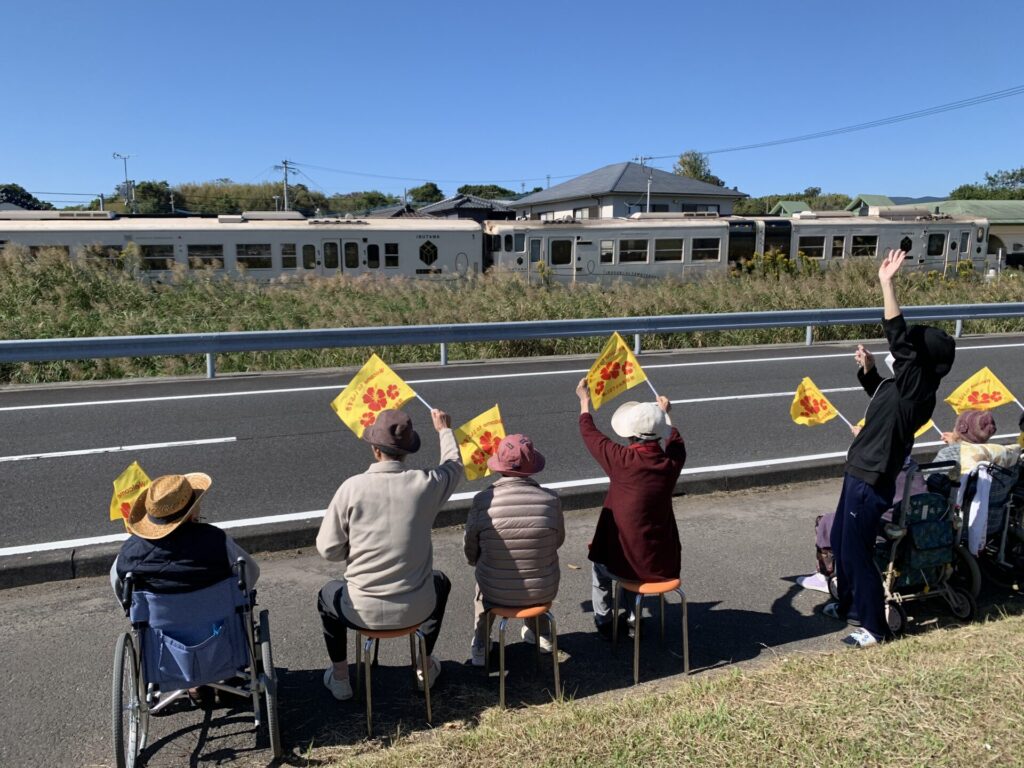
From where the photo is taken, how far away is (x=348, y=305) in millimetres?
17469

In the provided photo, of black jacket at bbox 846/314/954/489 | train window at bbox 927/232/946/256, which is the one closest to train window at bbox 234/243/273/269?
black jacket at bbox 846/314/954/489

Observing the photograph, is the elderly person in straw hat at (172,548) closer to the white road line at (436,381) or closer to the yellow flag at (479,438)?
the yellow flag at (479,438)

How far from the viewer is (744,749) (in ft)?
10.1

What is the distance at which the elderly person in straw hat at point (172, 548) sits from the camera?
331 centimetres

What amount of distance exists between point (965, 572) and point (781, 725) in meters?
2.37

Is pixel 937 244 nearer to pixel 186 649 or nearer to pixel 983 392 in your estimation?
pixel 983 392

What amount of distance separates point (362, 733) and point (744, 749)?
1677 millimetres

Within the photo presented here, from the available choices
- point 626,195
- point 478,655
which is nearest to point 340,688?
point 478,655

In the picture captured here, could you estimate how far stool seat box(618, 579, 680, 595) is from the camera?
4.12 m

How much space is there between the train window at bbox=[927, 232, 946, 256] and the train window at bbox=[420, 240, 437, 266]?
19.1 metres

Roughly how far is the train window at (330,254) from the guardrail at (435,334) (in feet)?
42.2

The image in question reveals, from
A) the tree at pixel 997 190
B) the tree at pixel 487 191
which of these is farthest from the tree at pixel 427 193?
the tree at pixel 997 190

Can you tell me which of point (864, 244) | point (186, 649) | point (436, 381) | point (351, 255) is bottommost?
point (186, 649)

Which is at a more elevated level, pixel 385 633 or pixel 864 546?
pixel 864 546
